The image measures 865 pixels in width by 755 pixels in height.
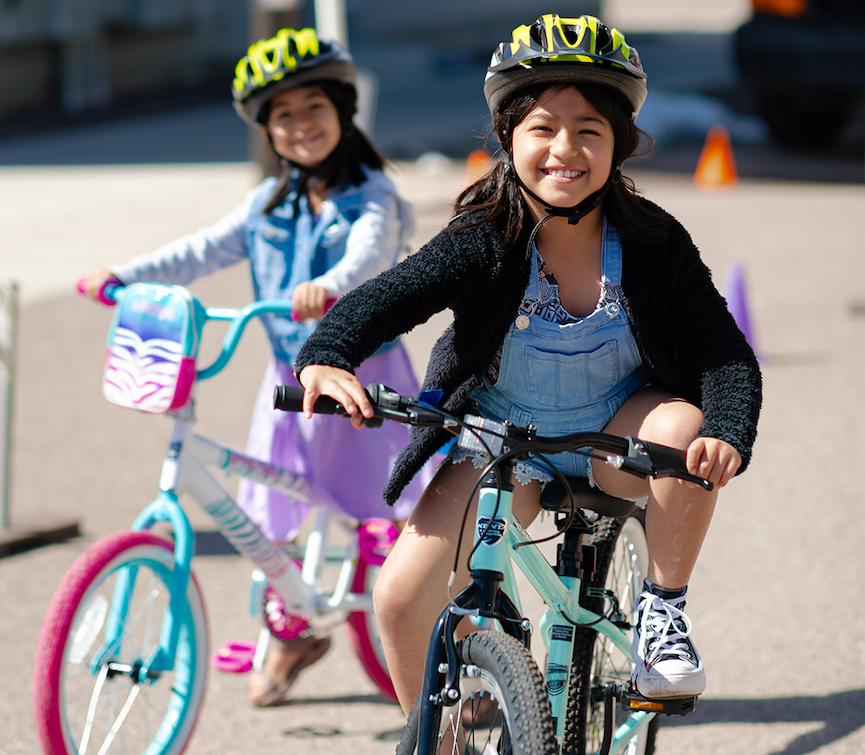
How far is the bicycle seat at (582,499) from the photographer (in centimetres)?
261

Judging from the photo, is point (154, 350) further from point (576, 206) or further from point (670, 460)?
point (670, 460)

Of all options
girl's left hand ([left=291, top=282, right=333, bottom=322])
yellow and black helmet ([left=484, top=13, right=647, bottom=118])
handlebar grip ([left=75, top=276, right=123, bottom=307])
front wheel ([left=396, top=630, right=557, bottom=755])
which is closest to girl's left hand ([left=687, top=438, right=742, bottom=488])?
front wheel ([left=396, top=630, right=557, bottom=755])

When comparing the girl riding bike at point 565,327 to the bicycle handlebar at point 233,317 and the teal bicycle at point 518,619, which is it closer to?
the teal bicycle at point 518,619

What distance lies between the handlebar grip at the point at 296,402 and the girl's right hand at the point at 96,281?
1.24 metres

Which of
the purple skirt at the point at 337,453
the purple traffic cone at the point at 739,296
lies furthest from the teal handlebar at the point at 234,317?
the purple traffic cone at the point at 739,296

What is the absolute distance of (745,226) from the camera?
10914 millimetres

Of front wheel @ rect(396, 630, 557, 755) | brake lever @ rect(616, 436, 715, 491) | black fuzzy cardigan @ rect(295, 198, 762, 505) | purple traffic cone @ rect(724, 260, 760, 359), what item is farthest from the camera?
purple traffic cone @ rect(724, 260, 760, 359)

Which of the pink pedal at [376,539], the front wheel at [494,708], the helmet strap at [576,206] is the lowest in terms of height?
the front wheel at [494,708]

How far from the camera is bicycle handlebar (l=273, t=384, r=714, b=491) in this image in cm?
229

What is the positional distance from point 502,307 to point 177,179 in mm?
10693

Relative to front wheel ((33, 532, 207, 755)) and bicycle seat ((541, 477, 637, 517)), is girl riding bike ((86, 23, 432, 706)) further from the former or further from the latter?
bicycle seat ((541, 477, 637, 517))

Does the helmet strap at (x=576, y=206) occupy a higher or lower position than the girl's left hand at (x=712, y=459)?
higher

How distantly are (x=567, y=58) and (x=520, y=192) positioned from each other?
12.9 inches

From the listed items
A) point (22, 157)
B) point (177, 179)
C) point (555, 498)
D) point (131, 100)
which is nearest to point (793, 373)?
point (555, 498)
